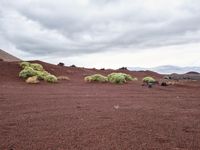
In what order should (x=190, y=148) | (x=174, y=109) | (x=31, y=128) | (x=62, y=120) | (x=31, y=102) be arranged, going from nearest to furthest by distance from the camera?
(x=190, y=148), (x=31, y=128), (x=62, y=120), (x=174, y=109), (x=31, y=102)

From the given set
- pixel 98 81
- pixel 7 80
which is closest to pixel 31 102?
pixel 7 80

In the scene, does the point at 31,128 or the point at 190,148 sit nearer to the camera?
the point at 190,148

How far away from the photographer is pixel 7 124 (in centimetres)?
1012

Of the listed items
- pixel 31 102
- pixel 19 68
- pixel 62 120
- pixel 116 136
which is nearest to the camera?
pixel 116 136

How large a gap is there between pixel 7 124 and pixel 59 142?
114 inches

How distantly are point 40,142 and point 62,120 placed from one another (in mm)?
2729

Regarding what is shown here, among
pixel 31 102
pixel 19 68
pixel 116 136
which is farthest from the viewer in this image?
pixel 19 68

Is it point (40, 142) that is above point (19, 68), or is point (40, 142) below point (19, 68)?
below

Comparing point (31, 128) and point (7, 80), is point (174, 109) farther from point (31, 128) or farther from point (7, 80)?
point (7, 80)

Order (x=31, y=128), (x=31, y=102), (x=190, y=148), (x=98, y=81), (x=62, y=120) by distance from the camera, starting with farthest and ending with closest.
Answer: (x=98, y=81)
(x=31, y=102)
(x=62, y=120)
(x=31, y=128)
(x=190, y=148)

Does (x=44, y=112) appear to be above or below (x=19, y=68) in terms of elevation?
below

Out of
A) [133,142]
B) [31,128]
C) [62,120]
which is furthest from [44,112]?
[133,142]

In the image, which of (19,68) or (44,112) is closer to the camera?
(44,112)

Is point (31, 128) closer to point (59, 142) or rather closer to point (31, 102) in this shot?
point (59, 142)
